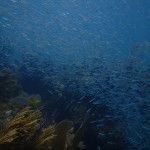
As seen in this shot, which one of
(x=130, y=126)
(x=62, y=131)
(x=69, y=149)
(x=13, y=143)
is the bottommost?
(x=130, y=126)

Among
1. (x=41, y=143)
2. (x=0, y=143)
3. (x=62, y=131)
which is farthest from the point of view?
(x=62, y=131)

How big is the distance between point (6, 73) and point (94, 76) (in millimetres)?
6282

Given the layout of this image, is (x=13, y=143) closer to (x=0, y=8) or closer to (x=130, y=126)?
(x=130, y=126)

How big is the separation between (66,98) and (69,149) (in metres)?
6.22

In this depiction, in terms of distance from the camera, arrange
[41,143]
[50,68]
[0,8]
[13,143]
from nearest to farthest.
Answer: [13,143] → [41,143] → [50,68] → [0,8]

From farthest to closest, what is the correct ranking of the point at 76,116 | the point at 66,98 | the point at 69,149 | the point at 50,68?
the point at 50,68, the point at 66,98, the point at 76,116, the point at 69,149

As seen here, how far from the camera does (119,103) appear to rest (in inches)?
406

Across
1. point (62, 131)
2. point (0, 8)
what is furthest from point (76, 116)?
point (0, 8)

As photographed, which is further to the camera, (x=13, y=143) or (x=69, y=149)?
(x=69, y=149)

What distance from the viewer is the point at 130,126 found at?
11.2 m

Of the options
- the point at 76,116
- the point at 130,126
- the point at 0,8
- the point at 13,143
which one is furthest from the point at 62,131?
the point at 0,8

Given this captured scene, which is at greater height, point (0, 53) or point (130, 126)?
point (0, 53)

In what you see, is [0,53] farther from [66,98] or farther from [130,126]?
[130,126]

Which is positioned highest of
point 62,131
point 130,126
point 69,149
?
point 62,131
